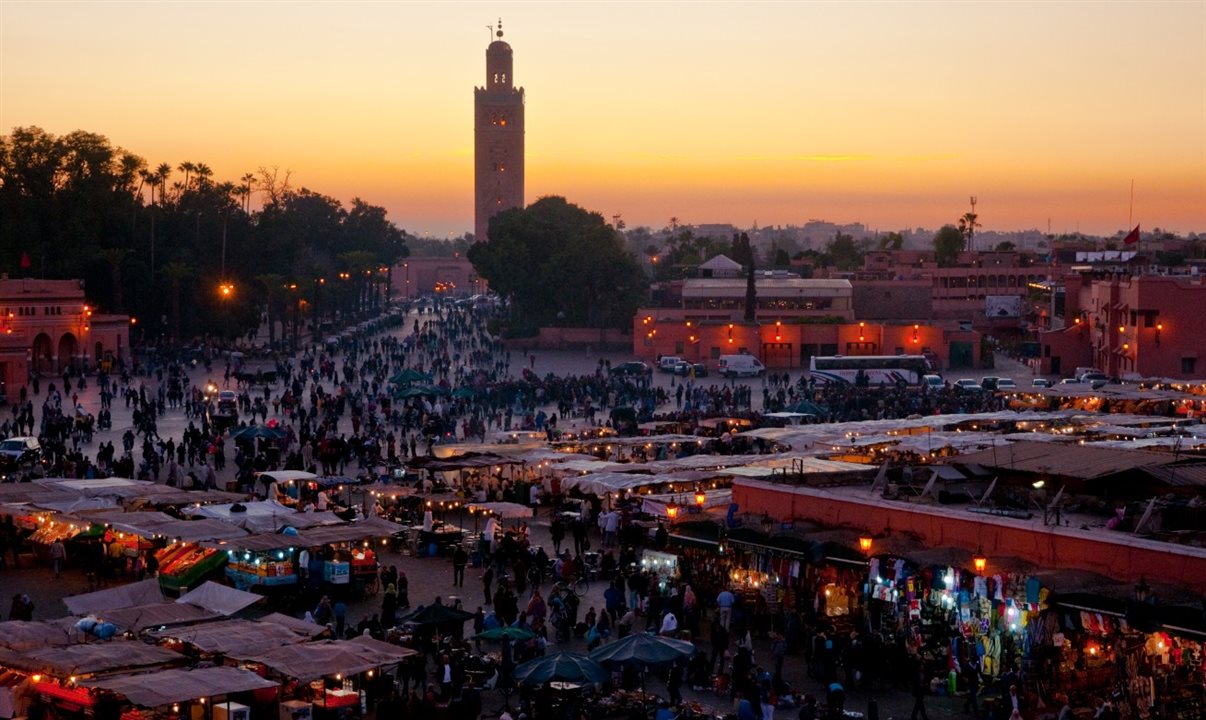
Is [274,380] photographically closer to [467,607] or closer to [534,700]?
[467,607]

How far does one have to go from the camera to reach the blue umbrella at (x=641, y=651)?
14758 millimetres

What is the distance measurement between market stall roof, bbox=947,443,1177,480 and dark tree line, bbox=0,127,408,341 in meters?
44.9

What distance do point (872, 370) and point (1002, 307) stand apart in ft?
76.6

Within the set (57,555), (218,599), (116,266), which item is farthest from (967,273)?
(218,599)

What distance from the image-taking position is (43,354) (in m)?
53.7

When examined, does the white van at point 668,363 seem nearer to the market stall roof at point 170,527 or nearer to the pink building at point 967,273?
the pink building at point 967,273

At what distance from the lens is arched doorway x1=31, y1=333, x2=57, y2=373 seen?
52688 millimetres

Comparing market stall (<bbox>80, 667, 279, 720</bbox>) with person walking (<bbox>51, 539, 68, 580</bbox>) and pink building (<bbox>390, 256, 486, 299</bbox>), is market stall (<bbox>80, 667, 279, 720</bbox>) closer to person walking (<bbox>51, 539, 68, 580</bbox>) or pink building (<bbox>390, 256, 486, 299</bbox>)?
person walking (<bbox>51, 539, 68, 580</bbox>)

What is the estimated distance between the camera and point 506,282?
238 feet

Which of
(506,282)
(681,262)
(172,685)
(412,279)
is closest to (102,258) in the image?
(506,282)

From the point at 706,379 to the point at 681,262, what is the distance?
47908mm

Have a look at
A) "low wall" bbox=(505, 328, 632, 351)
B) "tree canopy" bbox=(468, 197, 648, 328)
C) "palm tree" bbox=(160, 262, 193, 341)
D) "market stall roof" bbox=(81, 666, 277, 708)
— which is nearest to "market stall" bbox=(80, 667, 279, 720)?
"market stall roof" bbox=(81, 666, 277, 708)

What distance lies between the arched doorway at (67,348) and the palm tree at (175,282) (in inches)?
304

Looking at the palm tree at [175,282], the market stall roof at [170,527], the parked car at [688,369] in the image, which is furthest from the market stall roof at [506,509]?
the palm tree at [175,282]
